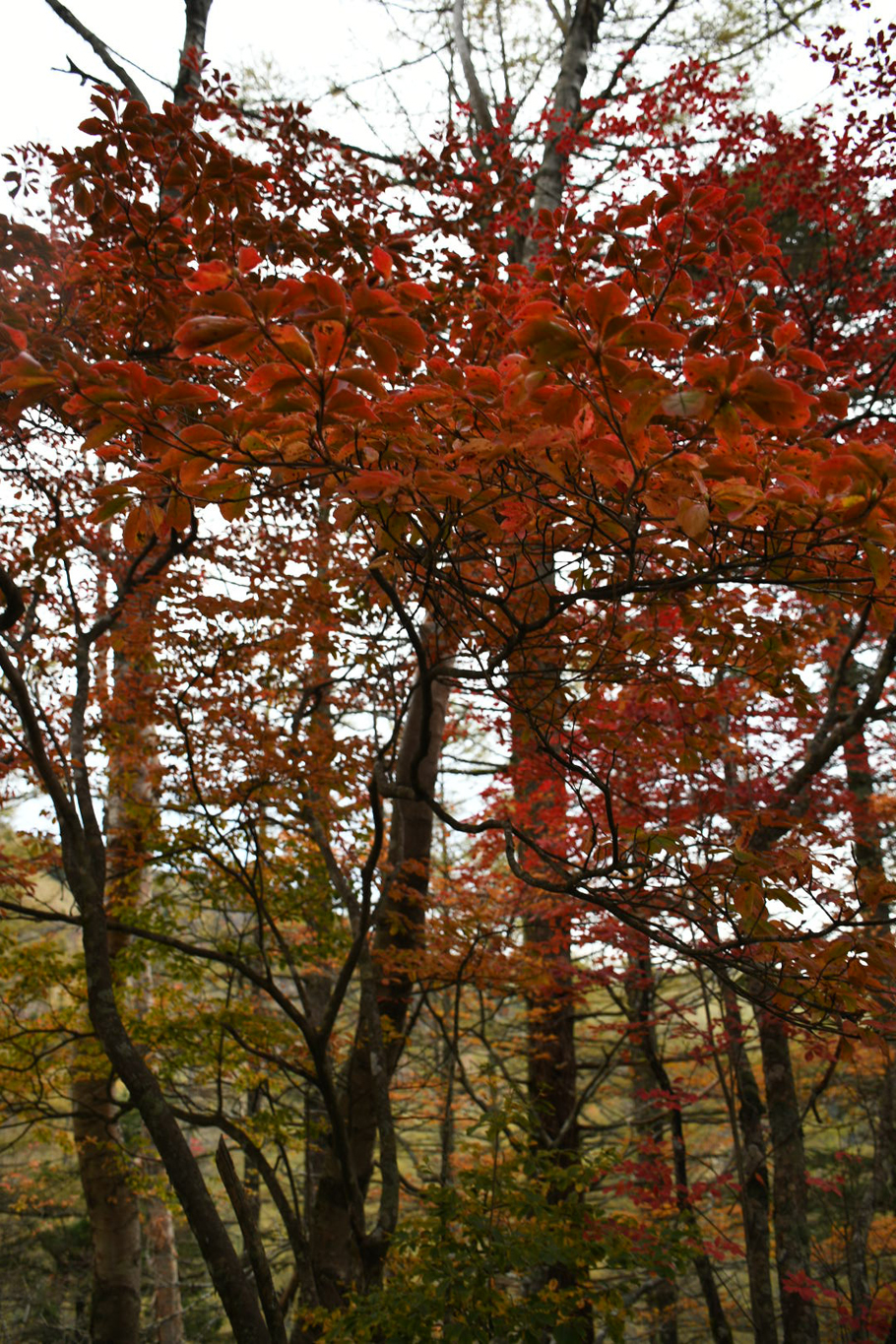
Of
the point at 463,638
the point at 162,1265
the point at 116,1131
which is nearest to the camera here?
the point at 463,638

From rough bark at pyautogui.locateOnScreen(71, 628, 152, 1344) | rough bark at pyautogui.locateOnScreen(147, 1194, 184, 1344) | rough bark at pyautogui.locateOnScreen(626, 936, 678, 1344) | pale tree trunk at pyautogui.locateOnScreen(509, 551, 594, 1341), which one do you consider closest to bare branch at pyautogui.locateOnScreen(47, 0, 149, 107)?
rough bark at pyautogui.locateOnScreen(71, 628, 152, 1344)

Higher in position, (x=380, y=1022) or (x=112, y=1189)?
(x=380, y=1022)

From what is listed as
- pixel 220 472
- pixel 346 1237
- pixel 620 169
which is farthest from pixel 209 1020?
pixel 620 169

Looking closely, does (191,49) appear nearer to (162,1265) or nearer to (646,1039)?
(646,1039)

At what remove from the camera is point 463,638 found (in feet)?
7.50

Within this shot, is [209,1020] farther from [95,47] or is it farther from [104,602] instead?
[95,47]

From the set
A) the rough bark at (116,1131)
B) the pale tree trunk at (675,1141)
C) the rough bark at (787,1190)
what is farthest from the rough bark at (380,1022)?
the rough bark at (787,1190)

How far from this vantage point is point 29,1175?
11.3 m

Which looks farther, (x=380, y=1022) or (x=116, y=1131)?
(x=116, y=1131)

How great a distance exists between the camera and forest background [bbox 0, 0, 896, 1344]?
1.39 m

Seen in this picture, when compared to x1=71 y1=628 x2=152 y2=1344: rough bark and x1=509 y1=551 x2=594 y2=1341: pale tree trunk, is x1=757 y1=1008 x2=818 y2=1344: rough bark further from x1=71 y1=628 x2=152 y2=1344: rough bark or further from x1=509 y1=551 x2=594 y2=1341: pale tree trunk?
x1=71 y1=628 x2=152 y2=1344: rough bark

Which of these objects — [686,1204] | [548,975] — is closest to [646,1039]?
[686,1204]

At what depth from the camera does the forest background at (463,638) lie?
1386mm

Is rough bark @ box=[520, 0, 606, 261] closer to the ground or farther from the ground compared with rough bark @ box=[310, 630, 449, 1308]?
farther from the ground
